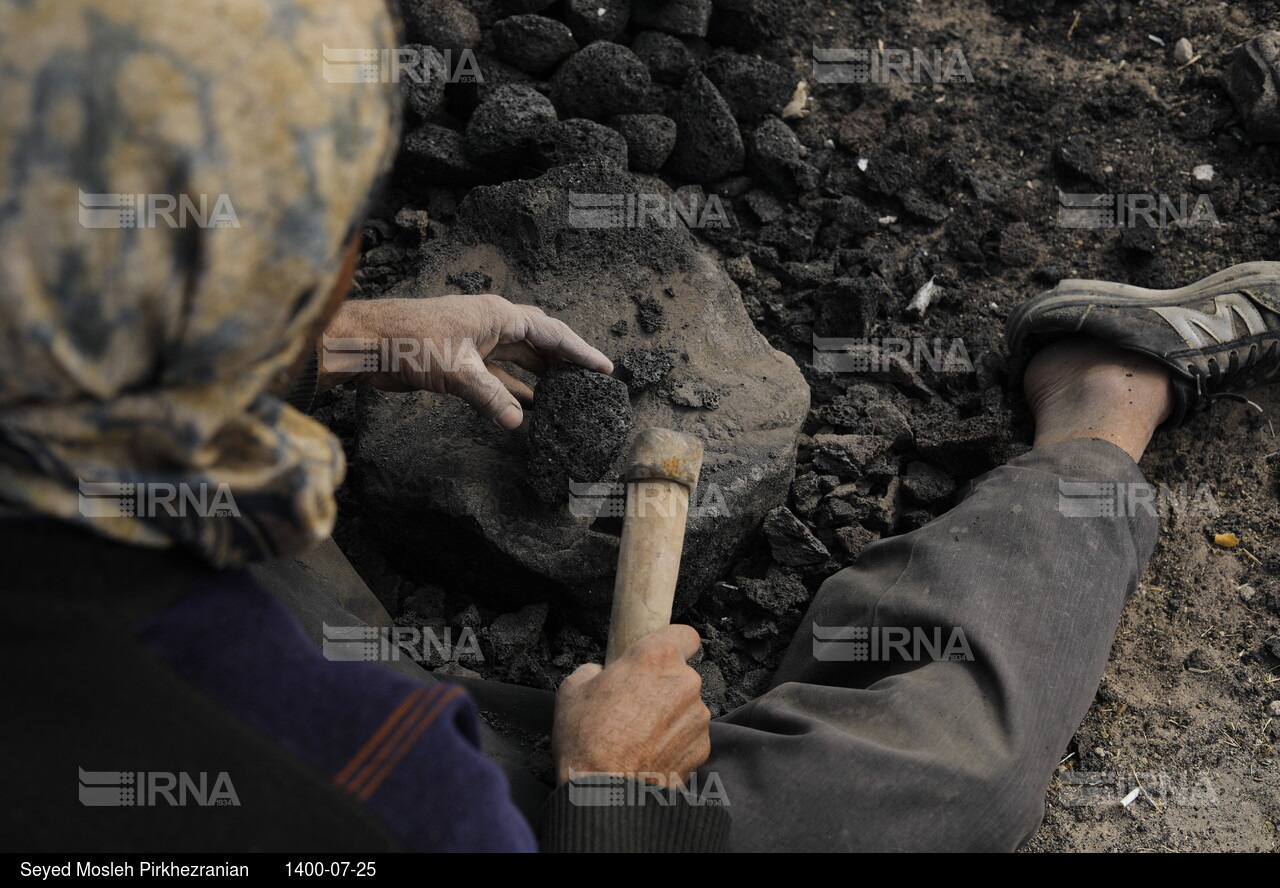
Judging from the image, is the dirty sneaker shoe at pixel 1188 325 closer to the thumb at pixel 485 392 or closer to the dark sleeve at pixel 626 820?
the thumb at pixel 485 392

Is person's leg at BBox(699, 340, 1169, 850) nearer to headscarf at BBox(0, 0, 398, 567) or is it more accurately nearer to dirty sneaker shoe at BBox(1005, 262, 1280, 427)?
dirty sneaker shoe at BBox(1005, 262, 1280, 427)

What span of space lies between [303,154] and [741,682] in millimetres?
1909

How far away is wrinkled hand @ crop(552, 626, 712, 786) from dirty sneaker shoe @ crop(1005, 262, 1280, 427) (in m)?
1.76

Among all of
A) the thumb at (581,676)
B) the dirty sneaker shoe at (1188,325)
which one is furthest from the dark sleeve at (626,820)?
the dirty sneaker shoe at (1188,325)

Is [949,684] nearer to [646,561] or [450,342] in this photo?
[646,561]

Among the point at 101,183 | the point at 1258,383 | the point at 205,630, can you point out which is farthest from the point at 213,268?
the point at 1258,383

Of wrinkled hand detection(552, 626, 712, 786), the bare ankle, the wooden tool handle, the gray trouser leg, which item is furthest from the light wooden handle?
the bare ankle

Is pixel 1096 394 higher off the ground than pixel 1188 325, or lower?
lower

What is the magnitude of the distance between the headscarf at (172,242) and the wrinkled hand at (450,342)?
4.03 feet

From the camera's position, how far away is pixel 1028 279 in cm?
343

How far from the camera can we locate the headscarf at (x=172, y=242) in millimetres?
1086

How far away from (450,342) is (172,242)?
1.43 m

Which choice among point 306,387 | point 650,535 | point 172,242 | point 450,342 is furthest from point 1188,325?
point 172,242

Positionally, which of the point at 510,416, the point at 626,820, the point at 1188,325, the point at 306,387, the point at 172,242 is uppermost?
the point at 172,242
